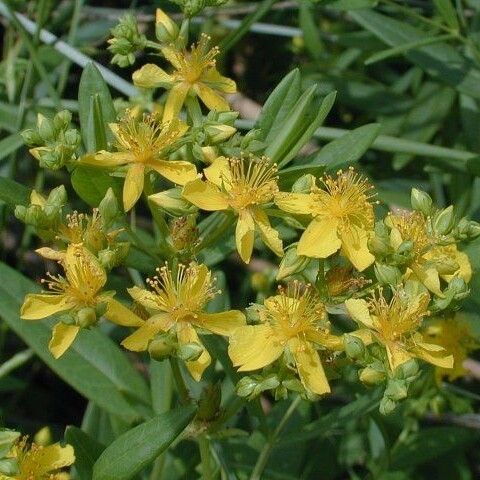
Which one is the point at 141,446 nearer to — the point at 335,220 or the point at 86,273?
the point at 86,273

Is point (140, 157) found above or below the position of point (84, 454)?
above

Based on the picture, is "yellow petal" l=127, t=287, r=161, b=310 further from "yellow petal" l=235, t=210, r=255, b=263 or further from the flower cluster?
"yellow petal" l=235, t=210, r=255, b=263

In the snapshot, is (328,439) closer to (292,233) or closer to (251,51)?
(292,233)

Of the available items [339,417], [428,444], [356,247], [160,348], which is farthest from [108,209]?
[428,444]

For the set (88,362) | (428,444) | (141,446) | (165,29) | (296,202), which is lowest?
(428,444)

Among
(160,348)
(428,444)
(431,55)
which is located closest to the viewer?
(160,348)

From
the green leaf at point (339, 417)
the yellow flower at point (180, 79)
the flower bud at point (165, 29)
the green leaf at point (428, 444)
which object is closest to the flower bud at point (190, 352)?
the green leaf at point (339, 417)

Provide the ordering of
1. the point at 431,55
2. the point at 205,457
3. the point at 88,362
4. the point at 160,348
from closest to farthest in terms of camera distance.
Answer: the point at 160,348
the point at 205,457
the point at 88,362
the point at 431,55

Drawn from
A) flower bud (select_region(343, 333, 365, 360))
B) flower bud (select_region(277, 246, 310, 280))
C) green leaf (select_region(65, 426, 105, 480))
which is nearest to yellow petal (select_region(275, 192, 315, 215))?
flower bud (select_region(277, 246, 310, 280))

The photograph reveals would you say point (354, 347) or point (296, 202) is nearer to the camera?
point (354, 347)
